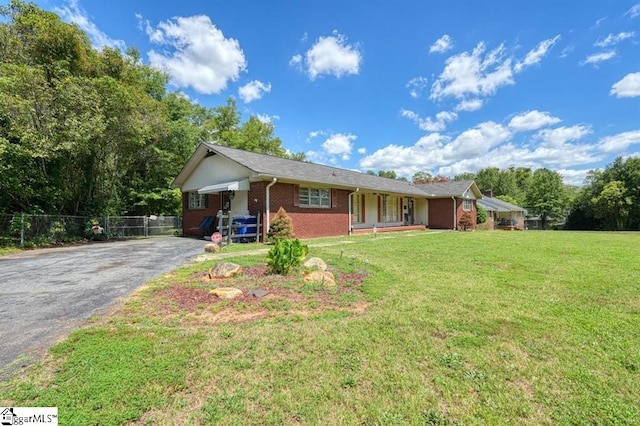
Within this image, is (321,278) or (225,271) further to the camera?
(225,271)

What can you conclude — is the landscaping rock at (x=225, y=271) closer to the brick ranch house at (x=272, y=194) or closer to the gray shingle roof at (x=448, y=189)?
the brick ranch house at (x=272, y=194)

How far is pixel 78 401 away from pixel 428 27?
16022mm

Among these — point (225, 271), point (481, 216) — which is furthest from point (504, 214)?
point (225, 271)

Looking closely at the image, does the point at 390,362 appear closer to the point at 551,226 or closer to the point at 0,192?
the point at 0,192

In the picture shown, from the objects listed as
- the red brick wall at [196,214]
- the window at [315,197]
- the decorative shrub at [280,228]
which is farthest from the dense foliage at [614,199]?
the red brick wall at [196,214]

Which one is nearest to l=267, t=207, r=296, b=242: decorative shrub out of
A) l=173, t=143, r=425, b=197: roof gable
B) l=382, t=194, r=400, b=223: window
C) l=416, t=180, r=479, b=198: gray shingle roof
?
l=173, t=143, r=425, b=197: roof gable

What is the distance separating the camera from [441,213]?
78.6 feet

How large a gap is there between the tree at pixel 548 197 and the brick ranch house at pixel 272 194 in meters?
37.2

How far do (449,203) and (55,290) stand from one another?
23508 mm

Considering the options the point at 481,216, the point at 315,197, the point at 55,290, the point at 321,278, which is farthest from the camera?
the point at 481,216

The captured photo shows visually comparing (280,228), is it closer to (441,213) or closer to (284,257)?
(284,257)

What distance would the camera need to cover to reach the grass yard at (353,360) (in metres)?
2.29

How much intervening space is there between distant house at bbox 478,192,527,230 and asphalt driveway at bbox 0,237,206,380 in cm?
3771

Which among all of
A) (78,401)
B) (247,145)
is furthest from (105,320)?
(247,145)
